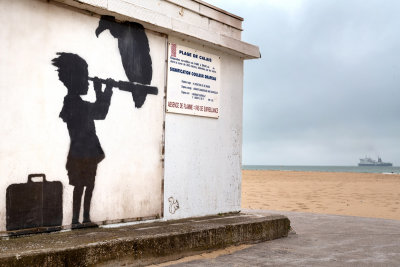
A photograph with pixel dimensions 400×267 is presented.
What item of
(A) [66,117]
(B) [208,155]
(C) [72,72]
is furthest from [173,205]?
(C) [72,72]

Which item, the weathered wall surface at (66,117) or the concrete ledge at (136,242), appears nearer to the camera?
the concrete ledge at (136,242)

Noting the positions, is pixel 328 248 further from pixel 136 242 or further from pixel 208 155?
pixel 136 242

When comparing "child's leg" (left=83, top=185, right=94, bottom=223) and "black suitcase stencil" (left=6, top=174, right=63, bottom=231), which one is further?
"child's leg" (left=83, top=185, right=94, bottom=223)

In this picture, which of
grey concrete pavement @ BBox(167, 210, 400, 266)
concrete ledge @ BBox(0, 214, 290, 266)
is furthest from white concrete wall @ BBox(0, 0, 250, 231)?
grey concrete pavement @ BBox(167, 210, 400, 266)

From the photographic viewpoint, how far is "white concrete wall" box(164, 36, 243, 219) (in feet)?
18.3

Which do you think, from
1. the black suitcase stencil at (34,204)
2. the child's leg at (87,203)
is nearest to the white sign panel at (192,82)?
the child's leg at (87,203)

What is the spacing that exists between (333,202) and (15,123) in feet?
34.5

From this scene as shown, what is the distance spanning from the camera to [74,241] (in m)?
3.91

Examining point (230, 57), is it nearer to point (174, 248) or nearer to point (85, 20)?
point (85, 20)

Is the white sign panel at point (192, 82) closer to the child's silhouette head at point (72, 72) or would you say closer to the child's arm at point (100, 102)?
the child's arm at point (100, 102)

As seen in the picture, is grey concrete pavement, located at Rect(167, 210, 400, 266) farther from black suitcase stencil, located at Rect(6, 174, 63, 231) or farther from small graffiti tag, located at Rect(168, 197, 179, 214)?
black suitcase stencil, located at Rect(6, 174, 63, 231)

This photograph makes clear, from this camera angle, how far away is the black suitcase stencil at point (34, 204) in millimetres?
3994

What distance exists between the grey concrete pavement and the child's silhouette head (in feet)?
7.18

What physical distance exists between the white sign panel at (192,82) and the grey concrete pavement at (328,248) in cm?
200
